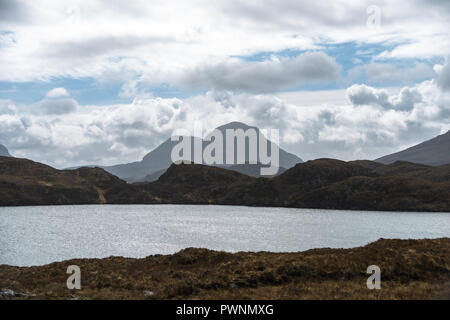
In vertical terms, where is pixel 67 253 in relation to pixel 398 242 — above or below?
below

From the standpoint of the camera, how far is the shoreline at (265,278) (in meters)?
28.5

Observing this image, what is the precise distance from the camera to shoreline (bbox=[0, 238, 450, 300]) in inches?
1121

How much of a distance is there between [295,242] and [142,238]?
36409 millimetres

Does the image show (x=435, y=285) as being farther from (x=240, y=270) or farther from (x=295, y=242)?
(x=295, y=242)

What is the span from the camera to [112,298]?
28141mm

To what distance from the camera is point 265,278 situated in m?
33.0
